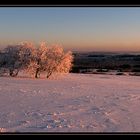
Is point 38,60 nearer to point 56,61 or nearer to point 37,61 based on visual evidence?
point 37,61

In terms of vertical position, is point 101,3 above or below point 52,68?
above

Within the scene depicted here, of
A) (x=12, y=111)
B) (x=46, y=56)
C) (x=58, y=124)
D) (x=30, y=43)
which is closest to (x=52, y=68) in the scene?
(x=46, y=56)

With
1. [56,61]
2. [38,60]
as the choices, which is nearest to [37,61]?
[38,60]

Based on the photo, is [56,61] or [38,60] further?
[38,60]

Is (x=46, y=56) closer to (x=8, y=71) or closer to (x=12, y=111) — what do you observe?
(x=8, y=71)

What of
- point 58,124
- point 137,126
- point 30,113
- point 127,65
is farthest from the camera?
point 127,65

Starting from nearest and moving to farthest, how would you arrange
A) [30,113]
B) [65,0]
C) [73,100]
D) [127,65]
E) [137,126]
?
[65,0], [137,126], [30,113], [73,100], [127,65]

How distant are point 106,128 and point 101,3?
1.94m

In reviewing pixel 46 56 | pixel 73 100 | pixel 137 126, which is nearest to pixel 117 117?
pixel 137 126

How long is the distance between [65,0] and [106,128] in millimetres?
1991

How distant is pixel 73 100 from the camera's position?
6.69m

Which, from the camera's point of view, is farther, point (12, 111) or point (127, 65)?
point (127, 65)

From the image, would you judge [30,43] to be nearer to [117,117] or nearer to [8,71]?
[8,71]

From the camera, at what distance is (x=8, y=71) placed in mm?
15086
